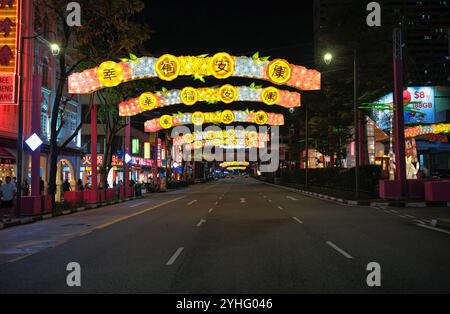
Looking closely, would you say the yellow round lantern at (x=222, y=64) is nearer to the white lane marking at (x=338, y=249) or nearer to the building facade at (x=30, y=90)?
the building facade at (x=30, y=90)

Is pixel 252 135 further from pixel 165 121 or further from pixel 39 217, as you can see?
pixel 39 217

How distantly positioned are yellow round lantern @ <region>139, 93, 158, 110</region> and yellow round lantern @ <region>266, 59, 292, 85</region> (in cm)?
951

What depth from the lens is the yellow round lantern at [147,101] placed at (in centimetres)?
3171

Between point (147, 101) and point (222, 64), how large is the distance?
338 inches

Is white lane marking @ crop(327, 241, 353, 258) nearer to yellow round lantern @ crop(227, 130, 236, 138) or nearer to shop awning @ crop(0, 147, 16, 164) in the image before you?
shop awning @ crop(0, 147, 16, 164)

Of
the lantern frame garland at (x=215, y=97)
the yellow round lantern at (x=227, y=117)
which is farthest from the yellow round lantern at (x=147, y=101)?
the yellow round lantern at (x=227, y=117)

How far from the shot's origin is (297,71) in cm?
2641

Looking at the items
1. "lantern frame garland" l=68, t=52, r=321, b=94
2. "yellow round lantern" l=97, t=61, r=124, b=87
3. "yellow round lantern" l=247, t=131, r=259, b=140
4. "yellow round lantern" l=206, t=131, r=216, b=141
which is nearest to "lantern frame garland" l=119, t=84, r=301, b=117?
"lantern frame garland" l=68, t=52, r=321, b=94

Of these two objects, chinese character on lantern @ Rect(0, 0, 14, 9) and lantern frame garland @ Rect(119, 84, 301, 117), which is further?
lantern frame garland @ Rect(119, 84, 301, 117)

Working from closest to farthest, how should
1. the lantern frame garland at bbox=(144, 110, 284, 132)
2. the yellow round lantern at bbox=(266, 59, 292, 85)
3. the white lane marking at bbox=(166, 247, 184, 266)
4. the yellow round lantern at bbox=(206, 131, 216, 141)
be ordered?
the white lane marking at bbox=(166, 247, 184, 266)
the yellow round lantern at bbox=(266, 59, 292, 85)
the lantern frame garland at bbox=(144, 110, 284, 132)
the yellow round lantern at bbox=(206, 131, 216, 141)

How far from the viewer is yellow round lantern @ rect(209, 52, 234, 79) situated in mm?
24906

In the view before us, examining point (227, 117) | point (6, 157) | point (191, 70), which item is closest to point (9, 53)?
point (6, 157)
